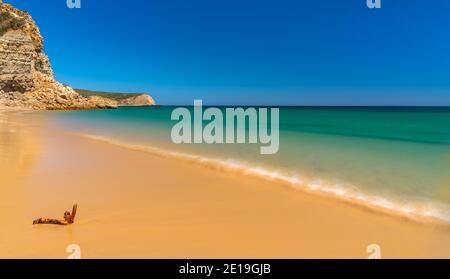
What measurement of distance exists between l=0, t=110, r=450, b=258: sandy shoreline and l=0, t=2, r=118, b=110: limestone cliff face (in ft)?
172

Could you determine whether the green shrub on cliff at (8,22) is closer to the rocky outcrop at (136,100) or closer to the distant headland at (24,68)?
the distant headland at (24,68)

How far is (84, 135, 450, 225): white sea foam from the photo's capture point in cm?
595

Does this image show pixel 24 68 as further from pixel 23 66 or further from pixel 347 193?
pixel 347 193

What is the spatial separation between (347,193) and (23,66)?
2283 inches

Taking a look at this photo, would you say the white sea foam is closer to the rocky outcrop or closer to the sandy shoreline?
the sandy shoreline

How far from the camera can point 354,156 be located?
13.3 meters

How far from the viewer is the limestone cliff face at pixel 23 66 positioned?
51.3 m

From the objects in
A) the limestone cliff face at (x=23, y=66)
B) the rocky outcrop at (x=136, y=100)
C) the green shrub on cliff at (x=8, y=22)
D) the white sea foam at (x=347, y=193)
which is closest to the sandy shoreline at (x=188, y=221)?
the white sea foam at (x=347, y=193)

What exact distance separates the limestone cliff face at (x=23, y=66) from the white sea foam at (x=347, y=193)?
172 ft

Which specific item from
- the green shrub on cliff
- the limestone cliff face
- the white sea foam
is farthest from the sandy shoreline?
the green shrub on cliff
